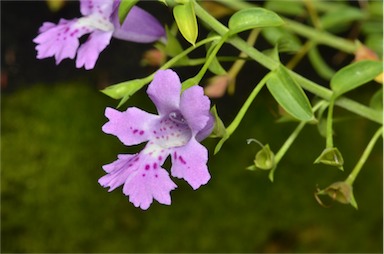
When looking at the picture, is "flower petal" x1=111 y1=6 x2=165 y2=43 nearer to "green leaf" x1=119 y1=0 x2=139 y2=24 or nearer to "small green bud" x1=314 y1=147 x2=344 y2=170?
"green leaf" x1=119 y1=0 x2=139 y2=24

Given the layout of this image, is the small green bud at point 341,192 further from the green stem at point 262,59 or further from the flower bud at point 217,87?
the flower bud at point 217,87

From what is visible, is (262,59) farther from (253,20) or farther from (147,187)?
(147,187)

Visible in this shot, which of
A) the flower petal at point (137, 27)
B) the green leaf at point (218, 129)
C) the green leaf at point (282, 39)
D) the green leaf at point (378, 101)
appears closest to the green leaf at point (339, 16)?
the green leaf at point (282, 39)

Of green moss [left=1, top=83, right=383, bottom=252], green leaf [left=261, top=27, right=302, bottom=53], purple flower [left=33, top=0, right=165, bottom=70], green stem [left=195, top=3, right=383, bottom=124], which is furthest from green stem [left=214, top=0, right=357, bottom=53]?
purple flower [left=33, top=0, right=165, bottom=70]

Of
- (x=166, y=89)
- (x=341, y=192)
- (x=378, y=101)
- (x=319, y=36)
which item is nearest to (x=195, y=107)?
(x=166, y=89)

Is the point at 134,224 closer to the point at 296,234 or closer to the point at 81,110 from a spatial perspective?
the point at 81,110

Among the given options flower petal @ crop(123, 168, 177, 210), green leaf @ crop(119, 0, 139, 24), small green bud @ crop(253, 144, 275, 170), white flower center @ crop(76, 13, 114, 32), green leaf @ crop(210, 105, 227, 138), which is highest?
green leaf @ crop(119, 0, 139, 24)
